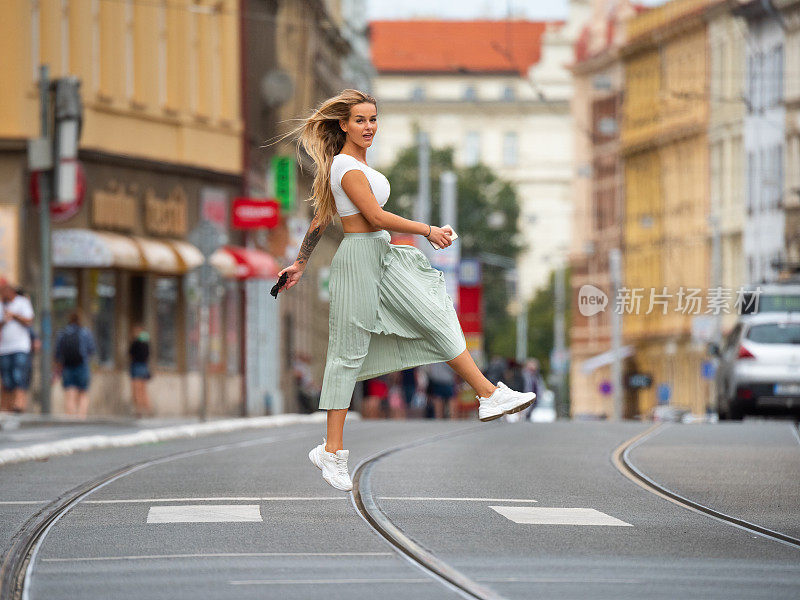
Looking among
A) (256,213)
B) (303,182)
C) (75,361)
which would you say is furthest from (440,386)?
(303,182)

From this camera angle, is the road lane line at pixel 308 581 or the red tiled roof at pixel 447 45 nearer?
the road lane line at pixel 308 581

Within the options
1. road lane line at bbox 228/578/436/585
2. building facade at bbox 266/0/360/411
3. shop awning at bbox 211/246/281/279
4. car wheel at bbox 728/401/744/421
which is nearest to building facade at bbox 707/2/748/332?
building facade at bbox 266/0/360/411

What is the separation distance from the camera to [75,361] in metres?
30.8

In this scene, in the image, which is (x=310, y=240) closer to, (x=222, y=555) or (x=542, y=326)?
(x=222, y=555)

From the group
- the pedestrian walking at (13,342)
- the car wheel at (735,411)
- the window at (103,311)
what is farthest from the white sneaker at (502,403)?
the window at (103,311)

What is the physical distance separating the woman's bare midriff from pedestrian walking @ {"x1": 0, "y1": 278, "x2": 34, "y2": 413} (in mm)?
16727

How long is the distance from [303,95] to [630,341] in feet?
151

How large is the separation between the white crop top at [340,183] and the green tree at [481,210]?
106308 millimetres

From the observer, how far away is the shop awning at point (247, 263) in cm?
4409

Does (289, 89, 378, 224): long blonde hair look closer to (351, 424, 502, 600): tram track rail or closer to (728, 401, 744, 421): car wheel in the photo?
(351, 424, 502, 600): tram track rail

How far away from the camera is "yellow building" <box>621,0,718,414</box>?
92188mm

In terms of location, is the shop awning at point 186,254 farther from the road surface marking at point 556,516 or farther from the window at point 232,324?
the road surface marking at point 556,516

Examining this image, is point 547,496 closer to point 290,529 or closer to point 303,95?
point 290,529

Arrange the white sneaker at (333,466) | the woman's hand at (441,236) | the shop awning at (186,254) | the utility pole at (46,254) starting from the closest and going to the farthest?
1. the woman's hand at (441,236)
2. the white sneaker at (333,466)
3. the utility pole at (46,254)
4. the shop awning at (186,254)
